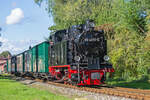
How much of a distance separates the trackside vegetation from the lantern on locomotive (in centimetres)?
236

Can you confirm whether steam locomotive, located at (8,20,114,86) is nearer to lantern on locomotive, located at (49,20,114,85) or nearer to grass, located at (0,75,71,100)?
lantern on locomotive, located at (49,20,114,85)

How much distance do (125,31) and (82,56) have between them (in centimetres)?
616

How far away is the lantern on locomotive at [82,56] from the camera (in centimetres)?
1212

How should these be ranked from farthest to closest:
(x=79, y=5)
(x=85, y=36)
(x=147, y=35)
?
(x=79, y=5), (x=147, y=35), (x=85, y=36)

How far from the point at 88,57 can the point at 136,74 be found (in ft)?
25.4

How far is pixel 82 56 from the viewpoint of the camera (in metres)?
12.5

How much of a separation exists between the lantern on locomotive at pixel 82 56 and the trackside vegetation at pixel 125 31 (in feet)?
7.74

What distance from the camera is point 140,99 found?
28.3ft

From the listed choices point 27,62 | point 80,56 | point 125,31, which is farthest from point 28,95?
point 27,62

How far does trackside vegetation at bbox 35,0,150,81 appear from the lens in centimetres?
1379

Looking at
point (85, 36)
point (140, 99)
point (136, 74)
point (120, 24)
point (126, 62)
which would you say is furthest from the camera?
point (136, 74)

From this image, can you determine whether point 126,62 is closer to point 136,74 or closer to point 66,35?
point 136,74

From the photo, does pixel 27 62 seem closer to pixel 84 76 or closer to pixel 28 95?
pixel 84 76

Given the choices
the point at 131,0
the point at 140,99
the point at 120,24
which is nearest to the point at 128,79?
the point at 120,24
